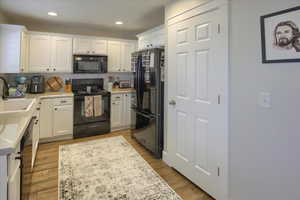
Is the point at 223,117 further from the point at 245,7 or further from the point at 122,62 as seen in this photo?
the point at 122,62

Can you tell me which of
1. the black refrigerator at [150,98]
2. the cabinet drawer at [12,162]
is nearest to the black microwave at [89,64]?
the black refrigerator at [150,98]

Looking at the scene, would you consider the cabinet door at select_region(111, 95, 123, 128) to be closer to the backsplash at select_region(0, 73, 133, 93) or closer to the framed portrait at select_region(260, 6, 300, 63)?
the backsplash at select_region(0, 73, 133, 93)

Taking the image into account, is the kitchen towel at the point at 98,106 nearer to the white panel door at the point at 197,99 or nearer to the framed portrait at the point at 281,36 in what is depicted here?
the white panel door at the point at 197,99

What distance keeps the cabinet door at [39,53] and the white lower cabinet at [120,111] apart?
1.56 meters

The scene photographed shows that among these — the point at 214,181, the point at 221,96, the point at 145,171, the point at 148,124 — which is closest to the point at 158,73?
the point at 148,124

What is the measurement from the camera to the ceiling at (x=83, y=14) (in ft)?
9.29

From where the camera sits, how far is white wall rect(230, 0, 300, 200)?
1400 millimetres

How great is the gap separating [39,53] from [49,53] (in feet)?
0.60

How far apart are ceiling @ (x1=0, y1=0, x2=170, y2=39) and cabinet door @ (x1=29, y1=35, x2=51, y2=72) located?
1.26 feet

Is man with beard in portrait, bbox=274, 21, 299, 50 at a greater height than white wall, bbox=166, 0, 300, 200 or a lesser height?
greater

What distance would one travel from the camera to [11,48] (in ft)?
10.7

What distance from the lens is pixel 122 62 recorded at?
4777mm

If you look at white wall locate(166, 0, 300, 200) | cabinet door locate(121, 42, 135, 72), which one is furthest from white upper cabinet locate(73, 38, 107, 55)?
white wall locate(166, 0, 300, 200)

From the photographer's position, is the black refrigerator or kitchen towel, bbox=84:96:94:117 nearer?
the black refrigerator
